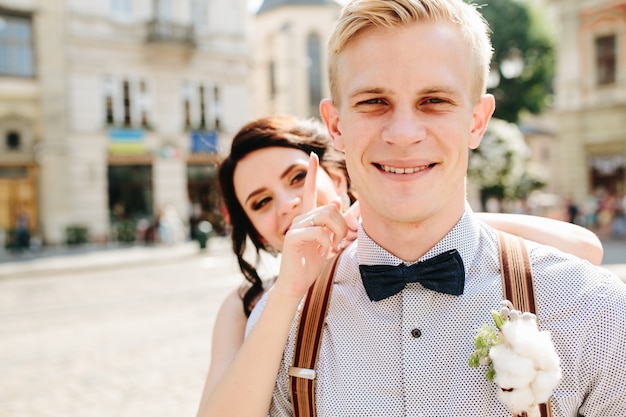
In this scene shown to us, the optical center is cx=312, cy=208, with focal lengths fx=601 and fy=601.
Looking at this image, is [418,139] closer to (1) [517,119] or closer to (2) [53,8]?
(2) [53,8]

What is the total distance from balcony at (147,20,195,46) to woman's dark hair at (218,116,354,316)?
2406cm

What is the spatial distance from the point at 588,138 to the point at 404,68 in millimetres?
24495

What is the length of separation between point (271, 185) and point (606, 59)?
953 inches

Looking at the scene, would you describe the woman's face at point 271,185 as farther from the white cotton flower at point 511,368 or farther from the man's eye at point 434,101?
the white cotton flower at point 511,368

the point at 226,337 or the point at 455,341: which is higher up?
the point at 455,341

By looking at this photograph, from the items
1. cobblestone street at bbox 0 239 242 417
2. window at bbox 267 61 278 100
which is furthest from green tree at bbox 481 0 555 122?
cobblestone street at bbox 0 239 242 417

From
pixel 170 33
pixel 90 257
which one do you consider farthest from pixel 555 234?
pixel 170 33

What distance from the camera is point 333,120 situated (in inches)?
73.0

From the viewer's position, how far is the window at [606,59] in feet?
75.3

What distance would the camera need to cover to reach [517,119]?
35.5m

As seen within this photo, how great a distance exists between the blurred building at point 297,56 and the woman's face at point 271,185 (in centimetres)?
3678

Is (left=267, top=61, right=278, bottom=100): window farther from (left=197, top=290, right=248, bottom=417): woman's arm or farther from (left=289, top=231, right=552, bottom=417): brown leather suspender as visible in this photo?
(left=289, top=231, right=552, bottom=417): brown leather suspender

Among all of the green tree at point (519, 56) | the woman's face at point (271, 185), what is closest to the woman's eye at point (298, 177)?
the woman's face at point (271, 185)

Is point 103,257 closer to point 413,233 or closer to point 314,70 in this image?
point 413,233
